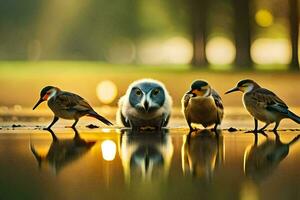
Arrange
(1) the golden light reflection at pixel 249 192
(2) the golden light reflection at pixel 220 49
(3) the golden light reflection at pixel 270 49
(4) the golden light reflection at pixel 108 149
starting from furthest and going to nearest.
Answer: (2) the golden light reflection at pixel 220 49
(3) the golden light reflection at pixel 270 49
(4) the golden light reflection at pixel 108 149
(1) the golden light reflection at pixel 249 192

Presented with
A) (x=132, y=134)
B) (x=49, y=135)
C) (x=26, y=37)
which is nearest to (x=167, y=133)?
(x=132, y=134)

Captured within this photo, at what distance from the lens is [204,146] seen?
8.45 m

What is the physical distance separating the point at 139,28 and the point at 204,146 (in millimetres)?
40612

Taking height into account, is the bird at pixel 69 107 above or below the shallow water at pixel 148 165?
above

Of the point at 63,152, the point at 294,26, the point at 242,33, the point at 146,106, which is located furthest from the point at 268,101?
the point at 294,26

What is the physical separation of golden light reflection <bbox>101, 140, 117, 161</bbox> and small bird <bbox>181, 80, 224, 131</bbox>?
1155 mm

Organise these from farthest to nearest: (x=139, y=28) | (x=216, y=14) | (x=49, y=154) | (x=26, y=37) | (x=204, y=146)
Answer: (x=26, y=37)
(x=139, y=28)
(x=216, y=14)
(x=204, y=146)
(x=49, y=154)

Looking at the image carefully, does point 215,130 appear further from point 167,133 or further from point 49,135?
point 49,135

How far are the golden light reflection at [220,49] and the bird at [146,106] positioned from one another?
34744 millimetres

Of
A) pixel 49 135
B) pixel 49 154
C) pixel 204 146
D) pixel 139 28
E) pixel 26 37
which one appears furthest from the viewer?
pixel 26 37

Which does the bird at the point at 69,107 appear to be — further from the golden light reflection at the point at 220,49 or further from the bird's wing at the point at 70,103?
the golden light reflection at the point at 220,49

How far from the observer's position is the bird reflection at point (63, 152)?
7172mm

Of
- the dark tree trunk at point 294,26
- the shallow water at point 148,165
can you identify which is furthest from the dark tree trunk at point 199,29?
the shallow water at point 148,165

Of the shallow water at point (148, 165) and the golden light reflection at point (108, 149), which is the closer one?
the shallow water at point (148, 165)
